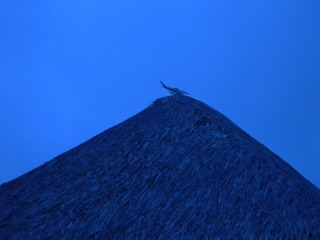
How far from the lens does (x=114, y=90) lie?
2542 inches

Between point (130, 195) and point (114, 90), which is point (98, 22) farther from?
point (130, 195)

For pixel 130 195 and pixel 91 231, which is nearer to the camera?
pixel 91 231

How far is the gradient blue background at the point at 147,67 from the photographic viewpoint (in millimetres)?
49500

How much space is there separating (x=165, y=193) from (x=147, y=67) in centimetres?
6357

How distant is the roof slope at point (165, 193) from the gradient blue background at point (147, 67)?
1842 inches

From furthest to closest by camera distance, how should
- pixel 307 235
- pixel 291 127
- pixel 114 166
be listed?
pixel 291 127 → pixel 114 166 → pixel 307 235

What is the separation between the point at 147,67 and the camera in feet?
213

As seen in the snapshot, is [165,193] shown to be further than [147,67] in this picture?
No

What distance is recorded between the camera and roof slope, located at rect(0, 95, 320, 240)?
2.08 meters

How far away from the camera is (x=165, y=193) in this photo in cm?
232

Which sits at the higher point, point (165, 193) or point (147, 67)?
point (147, 67)

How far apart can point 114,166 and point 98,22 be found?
63.4 metres

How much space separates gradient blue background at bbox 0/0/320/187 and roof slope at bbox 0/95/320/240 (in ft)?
154

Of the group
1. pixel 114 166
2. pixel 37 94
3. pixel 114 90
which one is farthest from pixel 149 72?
pixel 114 166
